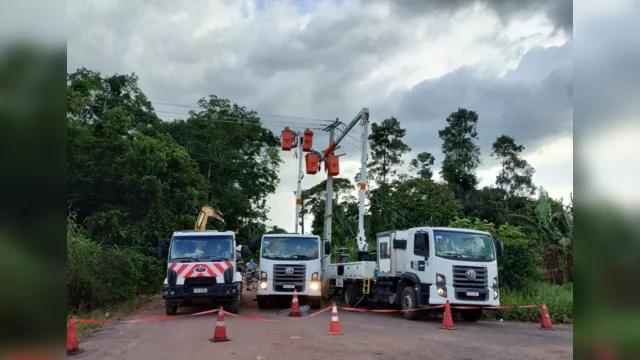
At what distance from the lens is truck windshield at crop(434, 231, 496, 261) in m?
15.4

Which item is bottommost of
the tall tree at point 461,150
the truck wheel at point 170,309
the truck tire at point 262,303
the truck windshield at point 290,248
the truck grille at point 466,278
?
the truck tire at point 262,303

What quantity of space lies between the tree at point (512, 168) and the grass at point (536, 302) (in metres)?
27.9

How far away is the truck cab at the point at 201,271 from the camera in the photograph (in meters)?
16.0

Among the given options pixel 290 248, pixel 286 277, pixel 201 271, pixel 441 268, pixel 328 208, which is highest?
pixel 328 208

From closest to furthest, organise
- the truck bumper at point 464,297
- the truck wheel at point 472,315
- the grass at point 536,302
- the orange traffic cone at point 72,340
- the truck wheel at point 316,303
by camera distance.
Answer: the orange traffic cone at point 72,340
the truck bumper at point 464,297
the grass at point 536,302
the truck wheel at point 472,315
the truck wheel at point 316,303

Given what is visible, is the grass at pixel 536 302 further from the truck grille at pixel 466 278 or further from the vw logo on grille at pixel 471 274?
the vw logo on grille at pixel 471 274

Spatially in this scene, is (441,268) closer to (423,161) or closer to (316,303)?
(316,303)

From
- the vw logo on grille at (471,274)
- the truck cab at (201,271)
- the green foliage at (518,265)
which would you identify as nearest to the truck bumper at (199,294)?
the truck cab at (201,271)

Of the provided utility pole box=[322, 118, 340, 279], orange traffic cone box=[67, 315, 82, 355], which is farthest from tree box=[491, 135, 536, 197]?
orange traffic cone box=[67, 315, 82, 355]

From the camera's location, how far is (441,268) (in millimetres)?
15133

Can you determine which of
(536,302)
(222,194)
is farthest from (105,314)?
(222,194)

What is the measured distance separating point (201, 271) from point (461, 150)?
37.5 m

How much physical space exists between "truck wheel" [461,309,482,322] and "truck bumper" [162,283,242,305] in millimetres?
7380
